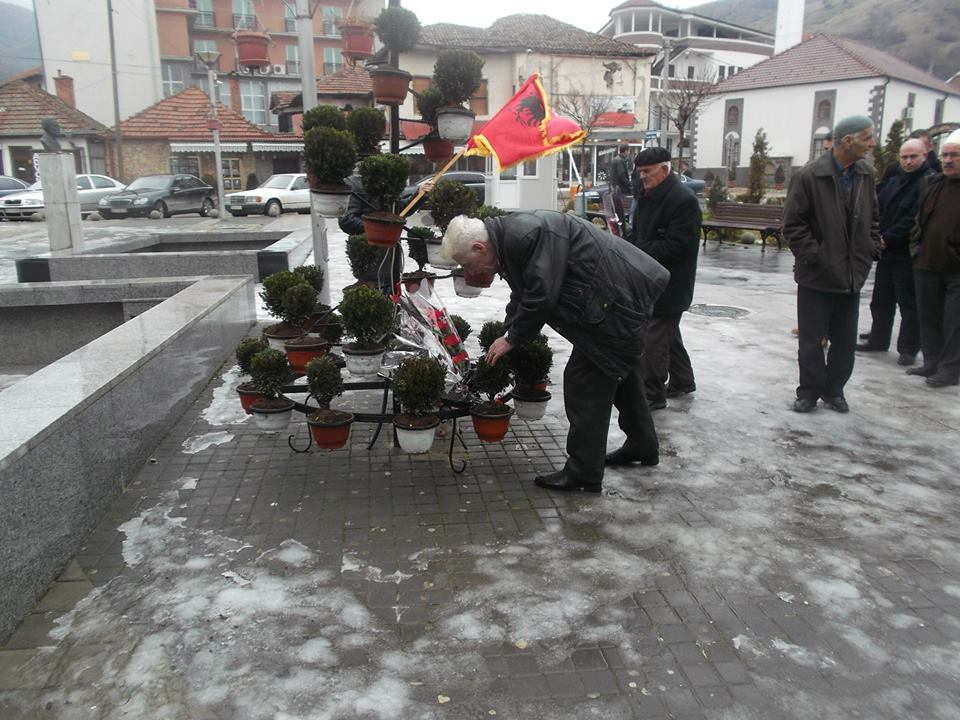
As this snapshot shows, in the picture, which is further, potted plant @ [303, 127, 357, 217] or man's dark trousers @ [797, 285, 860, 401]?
man's dark trousers @ [797, 285, 860, 401]

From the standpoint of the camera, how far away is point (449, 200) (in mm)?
4496

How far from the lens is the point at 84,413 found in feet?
12.1

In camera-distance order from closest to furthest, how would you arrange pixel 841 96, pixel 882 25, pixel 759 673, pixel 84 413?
pixel 759 673 < pixel 84 413 < pixel 841 96 < pixel 882 25

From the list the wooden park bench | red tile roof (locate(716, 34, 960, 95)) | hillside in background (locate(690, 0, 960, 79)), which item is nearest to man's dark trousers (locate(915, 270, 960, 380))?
the wooden park bench

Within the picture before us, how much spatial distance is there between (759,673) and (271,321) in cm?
683

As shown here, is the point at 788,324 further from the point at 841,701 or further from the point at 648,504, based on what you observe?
the point at 841,701

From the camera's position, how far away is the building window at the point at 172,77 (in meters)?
53.3

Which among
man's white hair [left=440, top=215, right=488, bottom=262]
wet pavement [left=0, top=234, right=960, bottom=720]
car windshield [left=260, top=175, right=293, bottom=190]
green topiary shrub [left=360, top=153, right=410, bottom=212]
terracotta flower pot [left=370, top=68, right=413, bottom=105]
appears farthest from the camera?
car windshield [left=260, top=175, right=293, bottom=190]

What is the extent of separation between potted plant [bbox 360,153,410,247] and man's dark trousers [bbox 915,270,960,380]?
4.69 metres

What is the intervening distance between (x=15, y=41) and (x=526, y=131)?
259ft

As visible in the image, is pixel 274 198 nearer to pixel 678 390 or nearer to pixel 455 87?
pixel 455 87

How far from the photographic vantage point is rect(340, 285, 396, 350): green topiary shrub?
4305mm

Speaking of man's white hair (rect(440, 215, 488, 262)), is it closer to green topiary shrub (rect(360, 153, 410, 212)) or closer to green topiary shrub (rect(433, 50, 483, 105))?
green topiary shrub (rect(360, 153, 410, 212))

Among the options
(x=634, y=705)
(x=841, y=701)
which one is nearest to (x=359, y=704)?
(x=634, y=705)
